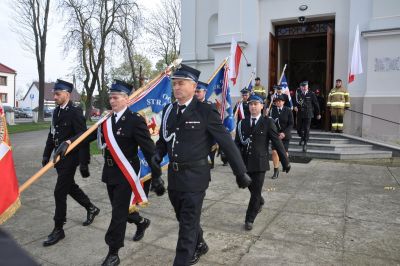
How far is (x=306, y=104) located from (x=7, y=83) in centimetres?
7207

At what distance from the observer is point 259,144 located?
213 inches

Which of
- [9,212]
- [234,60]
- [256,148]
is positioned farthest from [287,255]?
[234,60]

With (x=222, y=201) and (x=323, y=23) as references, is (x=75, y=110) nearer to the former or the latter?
(x=222, y=201)

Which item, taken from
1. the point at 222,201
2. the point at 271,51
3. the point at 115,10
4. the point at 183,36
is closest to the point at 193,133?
the point at 222,201

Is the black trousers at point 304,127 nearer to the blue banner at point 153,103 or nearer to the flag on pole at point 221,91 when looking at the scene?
the flag on pole at point 221,91

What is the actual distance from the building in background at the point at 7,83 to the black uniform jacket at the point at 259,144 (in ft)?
242

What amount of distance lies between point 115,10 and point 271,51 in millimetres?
17508

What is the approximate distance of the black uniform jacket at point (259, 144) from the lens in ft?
17.3

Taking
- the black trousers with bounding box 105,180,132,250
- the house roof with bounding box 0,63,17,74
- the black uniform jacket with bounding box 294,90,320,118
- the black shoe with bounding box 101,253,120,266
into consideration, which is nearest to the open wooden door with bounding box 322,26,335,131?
the black uniform jacket with bounding box 294,90,320,118

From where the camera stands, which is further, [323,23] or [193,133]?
[323,23]

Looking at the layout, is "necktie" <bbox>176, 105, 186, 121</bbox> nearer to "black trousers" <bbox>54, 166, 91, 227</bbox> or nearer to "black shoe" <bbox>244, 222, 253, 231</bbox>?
"black trousers" <bbox>54, 166, 91, 227</bbox>

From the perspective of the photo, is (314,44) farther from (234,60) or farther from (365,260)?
(365,260)

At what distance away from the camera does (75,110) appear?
5.07 m

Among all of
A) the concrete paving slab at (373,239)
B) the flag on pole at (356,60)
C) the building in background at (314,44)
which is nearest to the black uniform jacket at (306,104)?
the flag on pole at (356,60)
